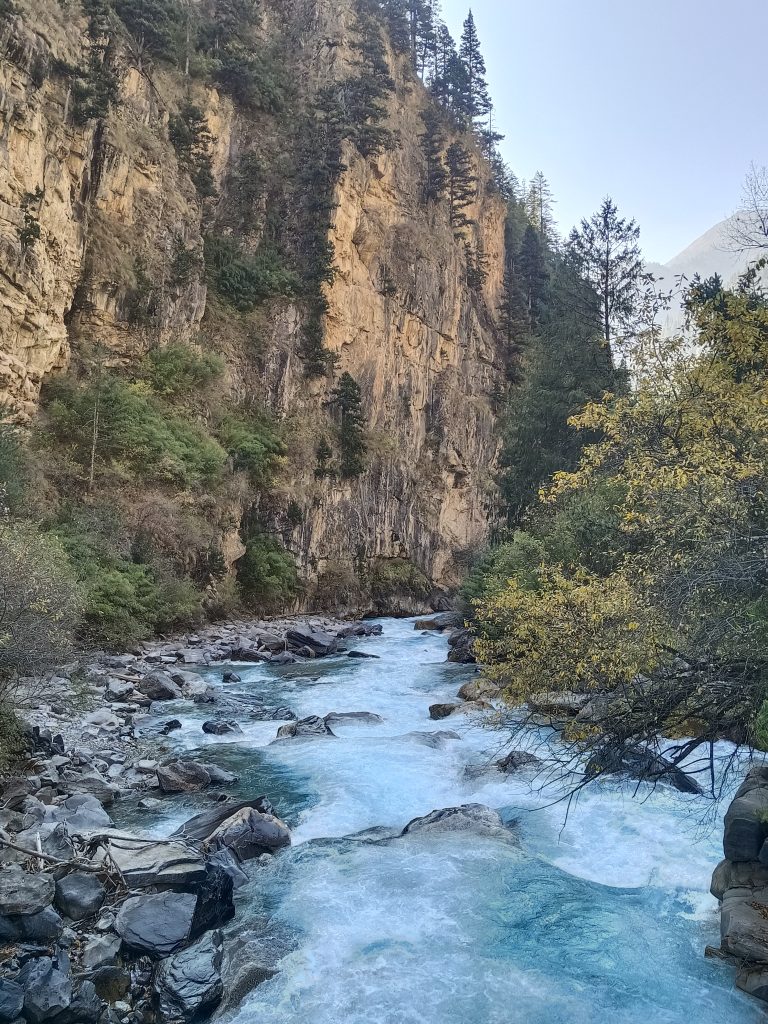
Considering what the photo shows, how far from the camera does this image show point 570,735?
6430 millimetres

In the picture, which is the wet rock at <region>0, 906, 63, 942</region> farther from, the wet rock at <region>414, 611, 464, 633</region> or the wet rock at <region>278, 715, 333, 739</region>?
the wet rock at <region>414, 611, 464, 633</region>

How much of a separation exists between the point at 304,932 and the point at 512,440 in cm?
2153

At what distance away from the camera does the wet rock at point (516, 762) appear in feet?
35.0

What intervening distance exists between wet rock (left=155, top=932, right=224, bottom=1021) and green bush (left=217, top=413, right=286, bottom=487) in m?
24.4

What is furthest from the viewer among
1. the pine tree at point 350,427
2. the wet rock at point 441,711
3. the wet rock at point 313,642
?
the pine tree at point 350,427

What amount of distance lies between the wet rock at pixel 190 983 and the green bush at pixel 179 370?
24514 mm

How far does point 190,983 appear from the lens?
5.41 meters

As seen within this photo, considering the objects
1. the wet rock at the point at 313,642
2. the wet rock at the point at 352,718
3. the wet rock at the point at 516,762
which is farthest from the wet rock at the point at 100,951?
the wet rock at the point at 313,642

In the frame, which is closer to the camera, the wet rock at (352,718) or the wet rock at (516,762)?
the wet rock at (516,762)

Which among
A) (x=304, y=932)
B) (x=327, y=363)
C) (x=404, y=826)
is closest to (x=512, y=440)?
(x=327, y=363)

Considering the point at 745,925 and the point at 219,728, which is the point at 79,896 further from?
the point at 219,728

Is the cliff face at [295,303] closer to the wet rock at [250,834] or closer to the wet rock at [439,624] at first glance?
the wet rock at [439,624]

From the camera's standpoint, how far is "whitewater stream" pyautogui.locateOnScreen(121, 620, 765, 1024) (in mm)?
5512

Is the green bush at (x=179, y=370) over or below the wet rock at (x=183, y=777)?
over
